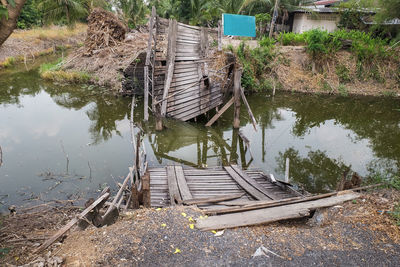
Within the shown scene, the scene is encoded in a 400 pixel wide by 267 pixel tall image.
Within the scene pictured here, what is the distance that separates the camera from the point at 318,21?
20.8 m

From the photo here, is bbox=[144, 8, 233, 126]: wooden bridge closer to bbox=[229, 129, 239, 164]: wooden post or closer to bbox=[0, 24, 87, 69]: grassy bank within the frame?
bbox=[229, 129, 239, 164]: wooden post

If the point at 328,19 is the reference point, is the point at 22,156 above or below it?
below

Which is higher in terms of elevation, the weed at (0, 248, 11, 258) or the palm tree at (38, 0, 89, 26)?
the palm tree at (38, 0, 89, 26)

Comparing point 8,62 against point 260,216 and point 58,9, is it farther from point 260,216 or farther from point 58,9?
point 260,216

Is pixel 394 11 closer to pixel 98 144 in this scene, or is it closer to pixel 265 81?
pixel 265 81

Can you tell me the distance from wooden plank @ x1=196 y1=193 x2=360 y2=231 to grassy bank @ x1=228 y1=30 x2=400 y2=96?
11677 mm

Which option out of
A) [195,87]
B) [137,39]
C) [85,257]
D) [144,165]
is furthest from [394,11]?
[85,257]

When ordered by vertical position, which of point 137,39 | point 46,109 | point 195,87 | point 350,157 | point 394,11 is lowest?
point 350,157

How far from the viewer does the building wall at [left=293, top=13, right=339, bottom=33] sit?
20.4 meters

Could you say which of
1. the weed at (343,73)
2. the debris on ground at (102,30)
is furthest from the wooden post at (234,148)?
the debris on ground at (102,30)

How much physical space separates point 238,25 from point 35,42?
61.7 feet

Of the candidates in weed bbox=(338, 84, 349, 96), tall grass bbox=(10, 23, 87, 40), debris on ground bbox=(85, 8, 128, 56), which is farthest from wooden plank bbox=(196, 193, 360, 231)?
tall grass bbox=(10, 23, 87, 40)

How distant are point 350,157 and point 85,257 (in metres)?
7.92

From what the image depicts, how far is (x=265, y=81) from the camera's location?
1577 cm
